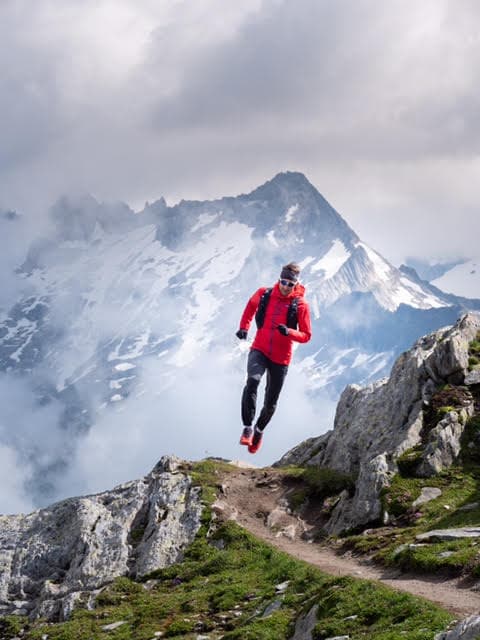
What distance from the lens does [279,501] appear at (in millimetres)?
41844

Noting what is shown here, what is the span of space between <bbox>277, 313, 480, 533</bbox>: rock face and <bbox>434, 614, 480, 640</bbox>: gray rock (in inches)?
777

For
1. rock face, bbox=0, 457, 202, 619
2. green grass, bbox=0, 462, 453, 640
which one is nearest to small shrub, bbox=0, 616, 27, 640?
green grass, bbox=0, 462, 453, 640

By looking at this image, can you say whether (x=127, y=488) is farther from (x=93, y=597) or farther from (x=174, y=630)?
(x=174, y=630)

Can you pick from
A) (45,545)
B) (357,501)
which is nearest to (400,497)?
(357,501)

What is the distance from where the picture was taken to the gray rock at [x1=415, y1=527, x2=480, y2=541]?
26.5 m

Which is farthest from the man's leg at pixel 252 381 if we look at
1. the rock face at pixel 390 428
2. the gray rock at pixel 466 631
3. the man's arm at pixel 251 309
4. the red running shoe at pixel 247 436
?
the gray rock at pixel 466 631

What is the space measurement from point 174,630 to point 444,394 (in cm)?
2438

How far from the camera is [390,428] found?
4428 cm

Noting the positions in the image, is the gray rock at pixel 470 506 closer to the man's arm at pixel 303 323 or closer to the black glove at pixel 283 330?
the man's arm at pixel 303 323

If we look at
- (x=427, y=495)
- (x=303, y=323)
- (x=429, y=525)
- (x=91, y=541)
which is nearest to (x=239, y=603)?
(x=429, y=525)

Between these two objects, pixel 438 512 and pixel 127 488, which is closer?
pixel 438 512

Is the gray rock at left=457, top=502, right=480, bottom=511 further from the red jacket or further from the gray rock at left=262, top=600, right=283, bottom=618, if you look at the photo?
the gray rock at left=262, top=600, right=283, bottom=618

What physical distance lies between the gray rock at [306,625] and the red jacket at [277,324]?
11.0m

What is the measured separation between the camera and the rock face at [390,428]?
36.9m
